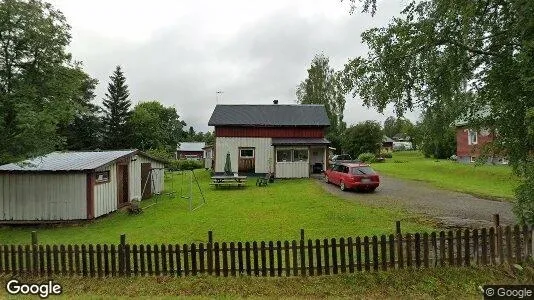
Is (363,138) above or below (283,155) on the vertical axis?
above

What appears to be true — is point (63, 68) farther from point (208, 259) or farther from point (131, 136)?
point (131, 136)

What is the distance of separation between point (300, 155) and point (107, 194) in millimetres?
16064

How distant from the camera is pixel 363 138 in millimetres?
52312

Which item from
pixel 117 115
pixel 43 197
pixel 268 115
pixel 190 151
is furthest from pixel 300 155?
pixel 190 151

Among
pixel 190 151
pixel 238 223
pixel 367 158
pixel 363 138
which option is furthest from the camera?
pixel 190 151

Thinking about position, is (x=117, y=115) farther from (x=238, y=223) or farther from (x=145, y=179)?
(x=238, y=223)

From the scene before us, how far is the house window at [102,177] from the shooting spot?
17406 millimetres

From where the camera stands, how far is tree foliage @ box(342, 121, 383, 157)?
52.3 m

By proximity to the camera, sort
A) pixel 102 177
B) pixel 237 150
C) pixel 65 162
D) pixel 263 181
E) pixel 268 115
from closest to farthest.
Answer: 1. pixel 102 177
2. pixel 65 162
3. pixel 263 181
4. pixel 237 150
5. pixel 268 115

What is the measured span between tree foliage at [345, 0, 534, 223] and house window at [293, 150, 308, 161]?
16384 mm

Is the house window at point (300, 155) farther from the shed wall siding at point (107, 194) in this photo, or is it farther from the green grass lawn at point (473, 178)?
the shed wall siding at point (107, 194)

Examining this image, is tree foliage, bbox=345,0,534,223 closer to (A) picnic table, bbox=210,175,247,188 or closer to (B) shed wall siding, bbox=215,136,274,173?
(A) picnic table, bbox=210,175,247,188

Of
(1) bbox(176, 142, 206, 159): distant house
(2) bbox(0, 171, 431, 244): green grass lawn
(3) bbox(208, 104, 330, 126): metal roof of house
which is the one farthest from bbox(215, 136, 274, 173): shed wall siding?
(1) bbox(176, 142, 206, 159): distant house

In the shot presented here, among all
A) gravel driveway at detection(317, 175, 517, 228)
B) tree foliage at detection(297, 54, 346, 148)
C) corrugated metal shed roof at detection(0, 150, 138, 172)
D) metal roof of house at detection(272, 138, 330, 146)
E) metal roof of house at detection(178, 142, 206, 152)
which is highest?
tree foliage at detection(297, 54, 346, 148)
